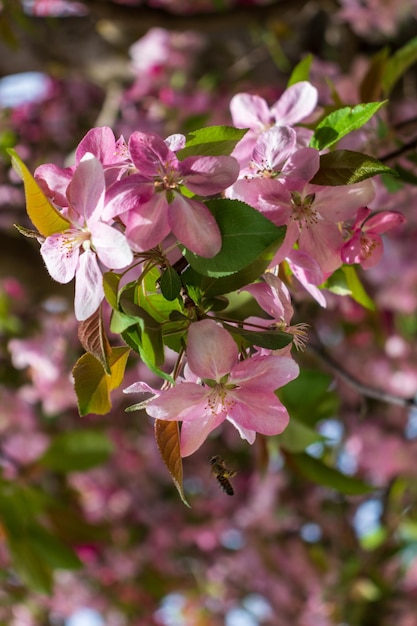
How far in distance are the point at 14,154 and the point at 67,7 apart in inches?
78.1

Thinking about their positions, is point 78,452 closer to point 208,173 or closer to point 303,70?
point 303,70

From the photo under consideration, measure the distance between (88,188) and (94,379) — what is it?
0.45 feet

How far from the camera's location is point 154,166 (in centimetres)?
45

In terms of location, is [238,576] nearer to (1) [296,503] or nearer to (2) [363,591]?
(1) [296,503]

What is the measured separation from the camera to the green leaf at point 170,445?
18.9 inches

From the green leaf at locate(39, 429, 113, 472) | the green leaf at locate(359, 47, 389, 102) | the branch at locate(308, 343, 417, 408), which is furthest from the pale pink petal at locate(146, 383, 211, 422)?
the green leaf at locate(39, 429, 113, 472)

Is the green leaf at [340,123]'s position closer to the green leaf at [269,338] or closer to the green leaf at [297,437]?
the green leaf at [269,338]

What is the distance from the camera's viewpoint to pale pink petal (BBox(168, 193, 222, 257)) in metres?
0.44

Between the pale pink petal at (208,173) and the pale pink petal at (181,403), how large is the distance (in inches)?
4.9

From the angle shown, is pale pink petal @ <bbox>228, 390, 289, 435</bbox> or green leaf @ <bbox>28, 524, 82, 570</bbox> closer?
pale pink petal @ <bbox>228, 390, 289, 435</bbox>

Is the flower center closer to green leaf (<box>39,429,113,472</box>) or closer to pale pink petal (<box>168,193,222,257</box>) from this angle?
pale pink petal (<box>168,193,222,257</box>)

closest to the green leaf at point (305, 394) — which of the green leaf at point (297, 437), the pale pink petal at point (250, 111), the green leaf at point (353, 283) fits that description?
the green leaf at point (297, 437)

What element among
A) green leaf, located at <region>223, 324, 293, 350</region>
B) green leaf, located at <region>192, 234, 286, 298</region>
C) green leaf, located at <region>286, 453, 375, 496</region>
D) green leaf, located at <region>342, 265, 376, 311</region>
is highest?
green leaf, located at <region>192, 234, 286, 298</region>

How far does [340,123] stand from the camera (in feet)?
1.68
